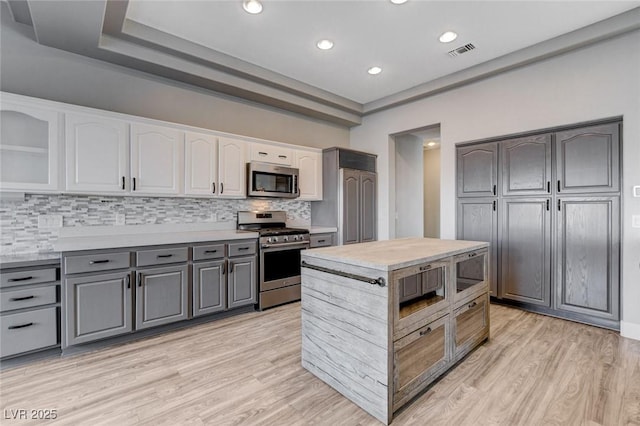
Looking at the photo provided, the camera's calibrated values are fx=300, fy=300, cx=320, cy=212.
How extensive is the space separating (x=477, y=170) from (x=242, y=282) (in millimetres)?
3298

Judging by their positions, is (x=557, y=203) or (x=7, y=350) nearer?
(x=7, y=350)

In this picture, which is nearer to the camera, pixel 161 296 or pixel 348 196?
pixel 161 296

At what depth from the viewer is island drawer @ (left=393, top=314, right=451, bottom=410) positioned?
5.90 feet

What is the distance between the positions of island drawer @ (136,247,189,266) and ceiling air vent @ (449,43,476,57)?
11.9 feet

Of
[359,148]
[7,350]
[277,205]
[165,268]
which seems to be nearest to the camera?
[7,350]

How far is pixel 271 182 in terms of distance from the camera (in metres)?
4.11

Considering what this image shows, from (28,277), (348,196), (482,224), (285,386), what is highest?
(348,196)

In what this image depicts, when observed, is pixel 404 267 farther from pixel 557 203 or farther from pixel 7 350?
pixel 7 350

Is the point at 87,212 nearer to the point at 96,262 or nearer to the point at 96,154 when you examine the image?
the point at 96,154

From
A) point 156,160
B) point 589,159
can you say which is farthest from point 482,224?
point 156,160

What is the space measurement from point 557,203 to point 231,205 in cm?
390

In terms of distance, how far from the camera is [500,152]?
3.74 metres

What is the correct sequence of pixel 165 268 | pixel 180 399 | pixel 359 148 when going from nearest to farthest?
1. pixel 180 399
2. pixel 165 268
3. pixel 359 148

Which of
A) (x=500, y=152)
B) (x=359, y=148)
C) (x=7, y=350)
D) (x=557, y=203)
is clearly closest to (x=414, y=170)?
(x=359, y=148)
